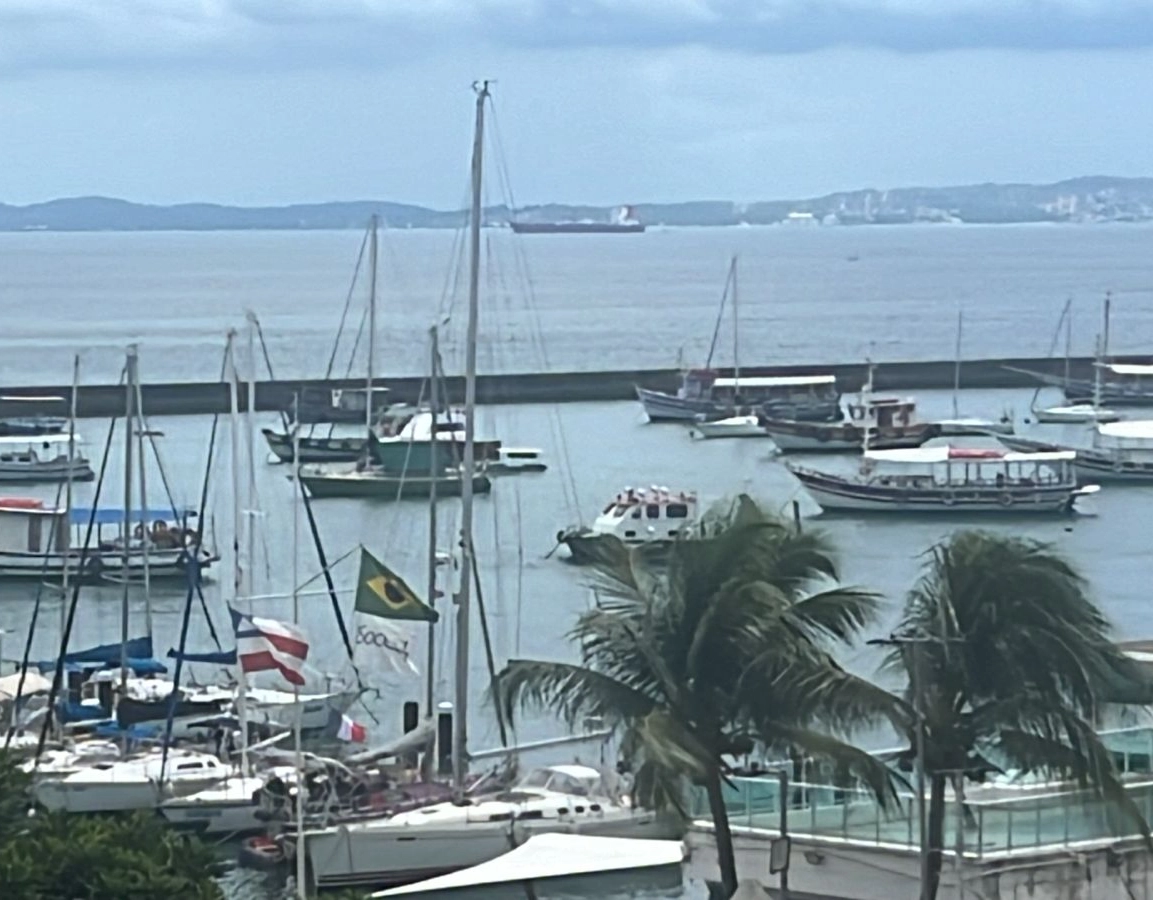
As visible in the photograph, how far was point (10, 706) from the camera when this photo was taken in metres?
26.5

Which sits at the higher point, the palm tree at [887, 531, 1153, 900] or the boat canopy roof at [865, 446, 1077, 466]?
the palm tree at [887, 531, 1153, 900]

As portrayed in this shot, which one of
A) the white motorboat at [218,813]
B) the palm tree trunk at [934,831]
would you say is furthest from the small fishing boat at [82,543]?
the palm tree trunk at [934,831]

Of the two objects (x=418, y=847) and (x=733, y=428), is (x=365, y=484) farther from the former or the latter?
(x=418, y=847)

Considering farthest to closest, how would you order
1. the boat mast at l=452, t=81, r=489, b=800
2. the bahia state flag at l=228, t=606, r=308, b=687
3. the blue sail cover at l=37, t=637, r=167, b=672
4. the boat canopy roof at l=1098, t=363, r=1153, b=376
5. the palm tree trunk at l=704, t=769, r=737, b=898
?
the boat canopy roof at l=1098, t=363, r=1153, b=376, the blue sail cover at l=37, t=637, r=167, b=672, the boat mast at l=452, t=81, r=489, b=800, the bahia state flag at l=228, t=606, r=308, b=687, the palm tree trunk at l=704, t=769, r=737, b=898

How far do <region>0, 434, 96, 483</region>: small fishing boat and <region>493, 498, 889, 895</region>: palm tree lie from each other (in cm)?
4208

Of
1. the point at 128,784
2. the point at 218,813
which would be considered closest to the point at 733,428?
the point at 128,784

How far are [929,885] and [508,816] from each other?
837cm

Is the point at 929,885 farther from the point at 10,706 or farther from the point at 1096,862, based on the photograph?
the point at 10,706

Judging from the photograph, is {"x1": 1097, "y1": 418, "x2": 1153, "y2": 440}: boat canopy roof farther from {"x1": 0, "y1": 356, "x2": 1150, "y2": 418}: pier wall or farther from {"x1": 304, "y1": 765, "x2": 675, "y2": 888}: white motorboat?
{"x1": 304, "y1": 765, "x2": 675, "y2": 888}: white motorboat

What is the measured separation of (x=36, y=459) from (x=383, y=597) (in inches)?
1385

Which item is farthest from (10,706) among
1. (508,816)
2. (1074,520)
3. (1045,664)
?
(1074,520)

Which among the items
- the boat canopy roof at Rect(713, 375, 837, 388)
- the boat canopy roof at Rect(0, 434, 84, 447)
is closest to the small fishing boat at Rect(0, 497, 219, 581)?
the boat canopy roof at Rect(0, 434, 84, 447)

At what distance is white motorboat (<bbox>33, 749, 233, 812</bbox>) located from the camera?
22.8 meters

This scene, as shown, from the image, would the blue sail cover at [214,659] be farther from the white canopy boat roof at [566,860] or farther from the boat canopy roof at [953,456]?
the boat canopy roof at [953,456]
